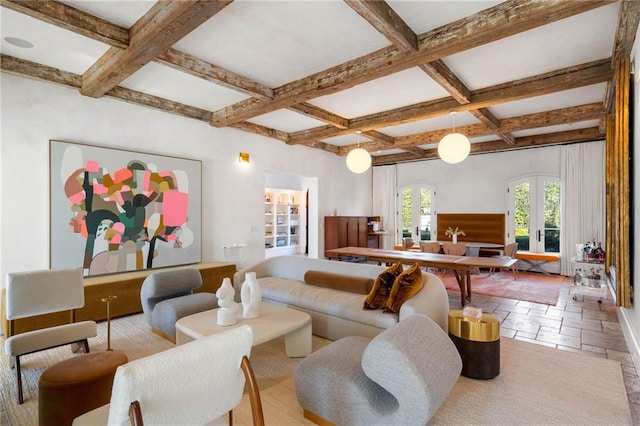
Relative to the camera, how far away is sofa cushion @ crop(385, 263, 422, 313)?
2885 mm

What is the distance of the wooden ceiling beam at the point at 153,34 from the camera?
228cm

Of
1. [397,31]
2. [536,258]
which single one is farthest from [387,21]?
[536,258]

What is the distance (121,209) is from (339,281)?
10.0 ft

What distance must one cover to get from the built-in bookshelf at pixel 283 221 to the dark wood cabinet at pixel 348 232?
2.54 meters

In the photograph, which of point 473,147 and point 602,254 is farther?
point 473,147

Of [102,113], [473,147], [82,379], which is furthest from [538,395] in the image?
[473,147]

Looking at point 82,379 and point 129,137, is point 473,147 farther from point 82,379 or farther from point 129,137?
point 82,379

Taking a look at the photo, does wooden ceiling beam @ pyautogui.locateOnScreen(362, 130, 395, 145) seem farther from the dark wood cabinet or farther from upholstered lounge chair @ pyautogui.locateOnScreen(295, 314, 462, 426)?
upholstered lounge chair @ pyautogui.locateOnScreen(295, 314, 462, 426)

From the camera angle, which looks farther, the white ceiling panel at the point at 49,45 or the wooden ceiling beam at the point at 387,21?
the white ceiling panel at the point at 49,45

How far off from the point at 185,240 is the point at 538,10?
4.88 meters

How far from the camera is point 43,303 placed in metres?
2.67

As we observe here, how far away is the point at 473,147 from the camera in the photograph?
7516 mm

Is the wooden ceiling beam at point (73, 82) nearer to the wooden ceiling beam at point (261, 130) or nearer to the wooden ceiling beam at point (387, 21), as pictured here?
the wooden ceiling beam at point (261, 130)

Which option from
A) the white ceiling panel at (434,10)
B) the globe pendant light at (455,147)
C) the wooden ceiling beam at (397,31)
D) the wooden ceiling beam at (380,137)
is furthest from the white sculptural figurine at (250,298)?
the wooden ceiling beam at (380,137)
